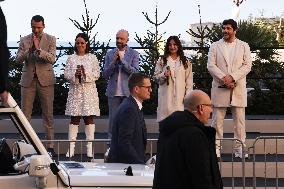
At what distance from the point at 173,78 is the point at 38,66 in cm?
216

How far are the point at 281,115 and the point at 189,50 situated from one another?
7.51ft

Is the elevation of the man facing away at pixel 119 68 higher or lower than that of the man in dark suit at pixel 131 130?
higher

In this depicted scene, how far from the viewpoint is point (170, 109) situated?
14.5 m

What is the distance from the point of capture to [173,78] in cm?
1447

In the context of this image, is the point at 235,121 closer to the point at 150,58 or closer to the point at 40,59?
Result: the point at 40,59

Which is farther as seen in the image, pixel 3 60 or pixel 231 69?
pixel 231 69

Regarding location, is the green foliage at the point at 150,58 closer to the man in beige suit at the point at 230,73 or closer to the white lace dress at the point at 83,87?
the white lace dress at the point at 83,87

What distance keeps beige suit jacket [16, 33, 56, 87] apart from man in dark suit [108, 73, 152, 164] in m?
4.90

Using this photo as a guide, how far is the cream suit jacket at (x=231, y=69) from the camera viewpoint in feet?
46.3

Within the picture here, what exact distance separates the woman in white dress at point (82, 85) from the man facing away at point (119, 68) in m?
0.24

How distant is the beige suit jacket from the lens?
46.5 ft

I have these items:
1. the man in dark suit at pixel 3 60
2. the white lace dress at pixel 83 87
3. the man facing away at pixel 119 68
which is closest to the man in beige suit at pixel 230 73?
the man facing away at pixel 119 68

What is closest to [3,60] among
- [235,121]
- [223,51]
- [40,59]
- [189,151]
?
[189,151]

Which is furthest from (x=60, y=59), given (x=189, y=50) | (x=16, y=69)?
(x=189, y=50)
